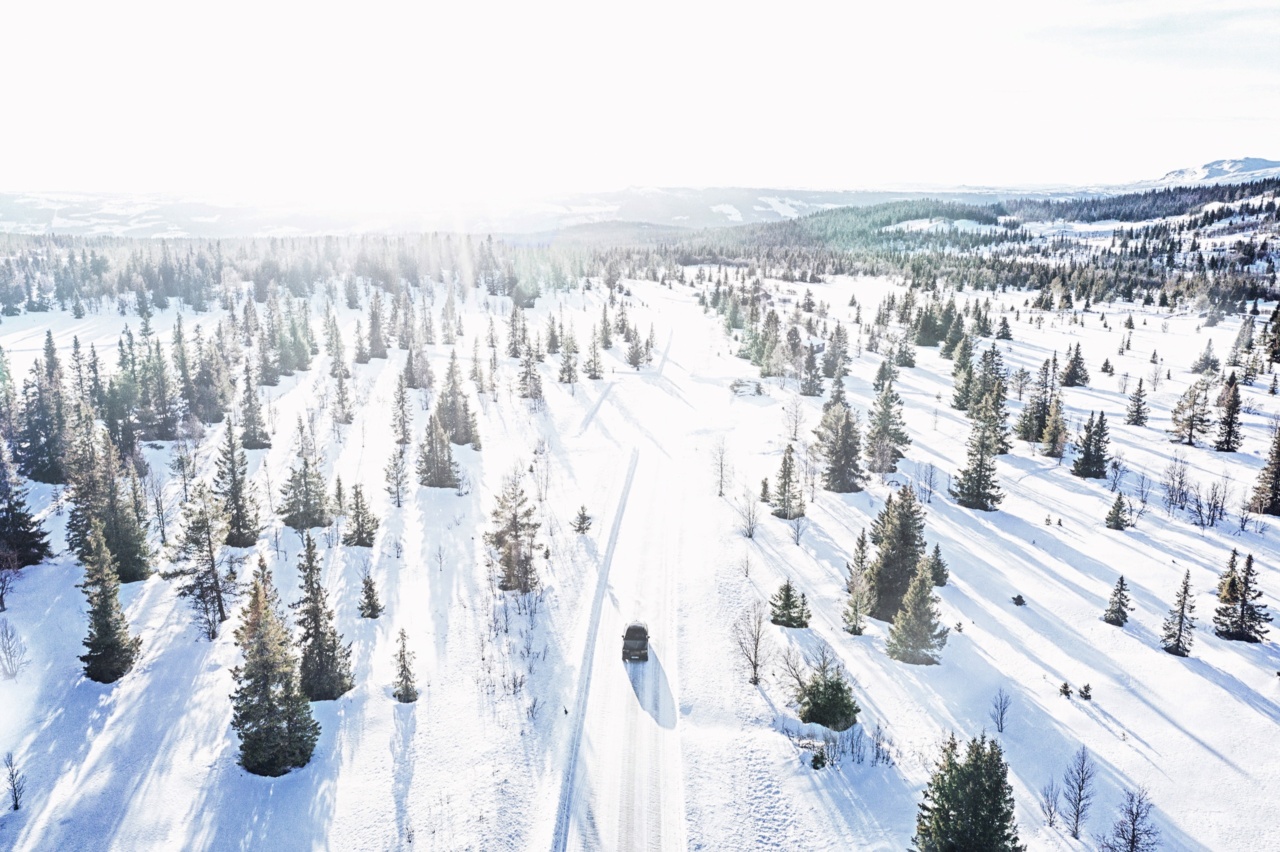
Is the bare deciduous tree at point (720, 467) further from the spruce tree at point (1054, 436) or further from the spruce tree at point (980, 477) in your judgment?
the spruce tree at point (1054, 436)

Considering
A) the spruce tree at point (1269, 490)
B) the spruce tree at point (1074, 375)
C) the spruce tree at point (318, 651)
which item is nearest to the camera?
the spruce tree at point (318, 651)

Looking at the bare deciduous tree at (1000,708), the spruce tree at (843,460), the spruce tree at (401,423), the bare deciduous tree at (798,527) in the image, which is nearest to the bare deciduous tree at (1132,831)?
the bare deciduous tree at (1000,708)

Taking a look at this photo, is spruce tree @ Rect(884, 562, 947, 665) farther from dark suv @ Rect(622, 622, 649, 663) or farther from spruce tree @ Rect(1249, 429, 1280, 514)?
spruce tree @ Rect(1249, 429, 1280, 514)

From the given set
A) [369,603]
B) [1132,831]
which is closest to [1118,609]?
[1132,831]

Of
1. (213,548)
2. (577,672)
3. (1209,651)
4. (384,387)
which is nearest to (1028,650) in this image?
(1209,651)

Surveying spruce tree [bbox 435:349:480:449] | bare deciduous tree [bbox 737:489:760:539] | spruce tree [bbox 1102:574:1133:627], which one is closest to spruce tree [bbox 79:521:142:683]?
bare deciduous tree [bbox 737:489:760:539]

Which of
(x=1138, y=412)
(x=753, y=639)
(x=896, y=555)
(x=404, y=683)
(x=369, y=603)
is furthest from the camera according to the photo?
(x=1138, y=412)

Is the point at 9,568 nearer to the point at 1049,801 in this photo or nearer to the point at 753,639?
the point at 753,639
